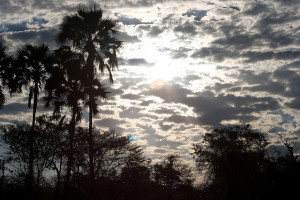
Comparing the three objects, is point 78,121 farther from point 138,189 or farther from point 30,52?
point 138,189

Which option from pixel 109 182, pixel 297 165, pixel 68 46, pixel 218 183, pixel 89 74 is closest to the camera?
pixel 297 165

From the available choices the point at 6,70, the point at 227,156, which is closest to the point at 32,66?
the point at 6,70

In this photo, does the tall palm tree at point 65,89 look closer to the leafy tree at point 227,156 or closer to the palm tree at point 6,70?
the palm tree at point 6,70

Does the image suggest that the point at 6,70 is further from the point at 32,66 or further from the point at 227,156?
the point at 227,156

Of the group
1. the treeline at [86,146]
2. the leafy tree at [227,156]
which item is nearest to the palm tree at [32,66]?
the treeline at [86,146]

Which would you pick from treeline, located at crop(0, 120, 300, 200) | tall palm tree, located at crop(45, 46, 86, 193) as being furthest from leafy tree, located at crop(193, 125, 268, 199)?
tall palm tree, located at crop(45, 46, 86, 193)

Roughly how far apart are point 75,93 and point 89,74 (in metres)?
2.91

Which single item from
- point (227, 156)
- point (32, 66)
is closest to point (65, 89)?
point (32, 66)

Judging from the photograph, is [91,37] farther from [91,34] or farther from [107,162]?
[107,162]

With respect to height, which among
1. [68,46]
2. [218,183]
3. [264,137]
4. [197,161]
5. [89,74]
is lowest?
[218,183]

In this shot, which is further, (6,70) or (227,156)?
(227,156)

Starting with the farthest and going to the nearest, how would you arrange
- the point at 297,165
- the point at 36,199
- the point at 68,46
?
1. the point at 68,46
2. the point at 36,199
3. the point at 297,165

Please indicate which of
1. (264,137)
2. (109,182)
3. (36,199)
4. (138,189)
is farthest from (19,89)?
(264,137)

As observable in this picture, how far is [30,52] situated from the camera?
25031mm
